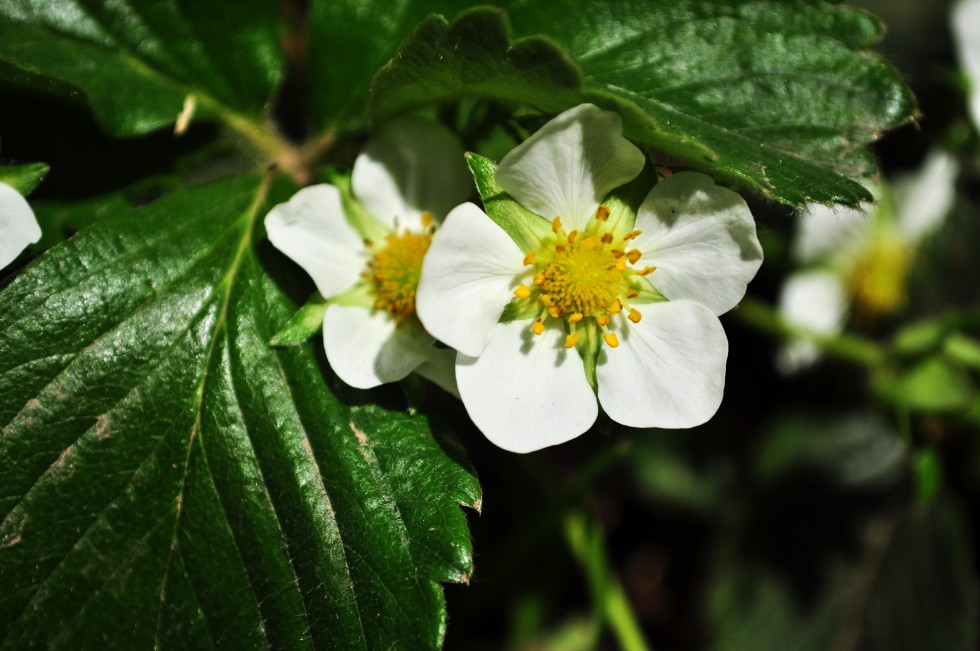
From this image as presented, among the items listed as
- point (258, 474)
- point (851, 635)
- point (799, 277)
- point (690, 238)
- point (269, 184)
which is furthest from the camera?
point (851, 635)

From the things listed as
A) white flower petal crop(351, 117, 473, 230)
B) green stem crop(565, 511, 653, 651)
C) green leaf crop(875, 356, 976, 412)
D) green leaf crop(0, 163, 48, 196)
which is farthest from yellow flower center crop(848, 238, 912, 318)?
green leaf crop(0, 163, 48, 196)

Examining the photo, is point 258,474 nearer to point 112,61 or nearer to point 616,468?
point 112,61

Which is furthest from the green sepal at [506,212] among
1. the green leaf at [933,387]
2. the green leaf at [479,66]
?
the green leaf at [933,387]

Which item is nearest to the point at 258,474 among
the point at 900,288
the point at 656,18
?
the point at 656,18

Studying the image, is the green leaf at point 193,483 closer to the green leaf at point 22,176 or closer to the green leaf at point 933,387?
the green leaf at point 22,176

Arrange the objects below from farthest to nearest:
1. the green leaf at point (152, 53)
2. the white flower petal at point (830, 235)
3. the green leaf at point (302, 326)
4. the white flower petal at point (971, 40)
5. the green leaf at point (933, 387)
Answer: the white flower petal at point (830, 235) → the white flower petal at point (971, 40) → the green leaf at point (933, 387) → the green leaf at point (152, 53) → the green leaf at point (302, 326)

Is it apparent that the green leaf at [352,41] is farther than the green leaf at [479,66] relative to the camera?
Yes
